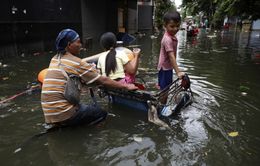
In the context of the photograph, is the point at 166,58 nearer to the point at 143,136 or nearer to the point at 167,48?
the point at 167,48

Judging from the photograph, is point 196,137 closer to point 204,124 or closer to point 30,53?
point 204,124

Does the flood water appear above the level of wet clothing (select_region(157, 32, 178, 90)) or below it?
below

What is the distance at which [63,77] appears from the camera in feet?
11.7

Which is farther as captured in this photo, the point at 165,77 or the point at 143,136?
the point at 165,77

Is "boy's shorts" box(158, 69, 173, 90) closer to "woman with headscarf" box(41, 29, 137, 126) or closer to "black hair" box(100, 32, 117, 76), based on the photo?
"black hair" box(100, 32, 117, 76)

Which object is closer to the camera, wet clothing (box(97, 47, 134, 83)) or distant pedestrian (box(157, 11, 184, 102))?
distant pedestrian (box(157, 11, 184, 102))

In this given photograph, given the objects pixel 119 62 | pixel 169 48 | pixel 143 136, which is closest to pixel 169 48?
pixel 169 48

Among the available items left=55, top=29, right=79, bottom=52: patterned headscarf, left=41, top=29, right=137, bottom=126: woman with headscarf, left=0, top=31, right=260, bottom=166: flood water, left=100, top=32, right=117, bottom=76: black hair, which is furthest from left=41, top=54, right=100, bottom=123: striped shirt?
left=100, top=32, right=117, bottom=76: black hair

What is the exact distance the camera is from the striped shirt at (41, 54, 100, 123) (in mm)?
3574

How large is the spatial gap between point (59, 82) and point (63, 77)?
0.09m

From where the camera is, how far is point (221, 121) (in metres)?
4.67

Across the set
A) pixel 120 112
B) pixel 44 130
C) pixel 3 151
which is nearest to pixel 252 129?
pixel 120 112

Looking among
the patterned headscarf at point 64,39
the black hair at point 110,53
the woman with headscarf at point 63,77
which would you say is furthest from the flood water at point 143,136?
the patterned headscarf at point 64,39

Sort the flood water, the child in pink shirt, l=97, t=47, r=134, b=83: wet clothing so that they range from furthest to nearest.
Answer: l=97, t=47, r=134, b=83: wet clothing → the child in pink shirt → the flood water
